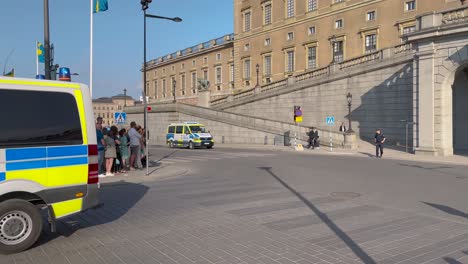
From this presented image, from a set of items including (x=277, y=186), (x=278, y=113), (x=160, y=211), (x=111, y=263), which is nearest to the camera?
(x=111, y=263)

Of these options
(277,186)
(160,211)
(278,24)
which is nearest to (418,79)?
(277,186)

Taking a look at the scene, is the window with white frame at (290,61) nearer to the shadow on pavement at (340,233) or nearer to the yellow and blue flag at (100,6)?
the yellow and blue flag at (100,6)

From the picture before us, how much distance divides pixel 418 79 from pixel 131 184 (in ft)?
66.2

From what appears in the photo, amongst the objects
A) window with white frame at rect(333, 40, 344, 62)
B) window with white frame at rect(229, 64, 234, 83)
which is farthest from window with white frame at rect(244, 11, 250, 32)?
window with white frame at rect(333, 40, 344, 62)

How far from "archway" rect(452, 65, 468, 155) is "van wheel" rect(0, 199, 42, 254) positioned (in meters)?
28.8

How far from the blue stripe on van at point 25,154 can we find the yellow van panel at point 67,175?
267mm

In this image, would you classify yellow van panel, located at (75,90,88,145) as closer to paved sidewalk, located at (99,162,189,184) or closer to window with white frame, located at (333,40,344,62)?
paved sidewalk, located at (99,162,189,184)

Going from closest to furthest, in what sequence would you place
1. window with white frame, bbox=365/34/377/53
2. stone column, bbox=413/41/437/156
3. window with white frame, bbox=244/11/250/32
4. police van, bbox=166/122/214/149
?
stone column, bbox=413/41/437/156 < police van, bbox=166/122/214/149 < window with white frame, bbox=365/34/377/53 < window with white frame, bbox=244/11/250/32

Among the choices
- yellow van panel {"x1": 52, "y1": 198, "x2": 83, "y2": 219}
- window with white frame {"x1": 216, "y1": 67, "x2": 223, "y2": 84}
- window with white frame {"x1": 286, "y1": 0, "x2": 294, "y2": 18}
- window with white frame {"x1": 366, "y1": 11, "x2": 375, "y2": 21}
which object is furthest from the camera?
window with white frame {"x1": 216, "y1": 67, "x2": 223, "y2": 84}

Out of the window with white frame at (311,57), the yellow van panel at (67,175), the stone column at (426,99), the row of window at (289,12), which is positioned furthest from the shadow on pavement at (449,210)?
the window with white frame at (311,57)

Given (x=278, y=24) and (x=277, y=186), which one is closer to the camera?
(x=277, y=186)

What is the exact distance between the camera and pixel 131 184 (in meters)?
13.0

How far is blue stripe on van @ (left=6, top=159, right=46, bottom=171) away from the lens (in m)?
5.76

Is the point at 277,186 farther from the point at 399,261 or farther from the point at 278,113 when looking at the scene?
the point at 278,113
